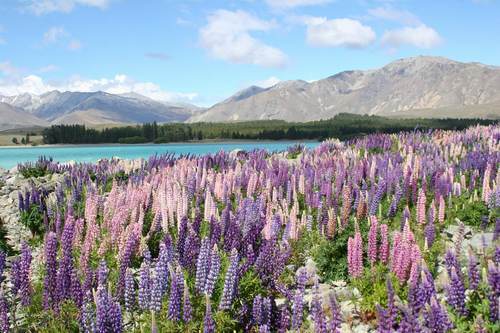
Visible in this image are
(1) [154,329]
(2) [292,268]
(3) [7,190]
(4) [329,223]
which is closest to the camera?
(1) [154,329]

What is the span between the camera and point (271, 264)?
8.44 metres

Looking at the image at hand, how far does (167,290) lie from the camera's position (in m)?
7.98

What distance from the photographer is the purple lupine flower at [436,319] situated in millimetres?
5952

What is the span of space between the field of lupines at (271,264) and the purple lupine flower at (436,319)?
0.5 inches

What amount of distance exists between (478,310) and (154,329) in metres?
4.22

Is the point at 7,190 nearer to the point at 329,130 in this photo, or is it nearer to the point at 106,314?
the point at 106,314

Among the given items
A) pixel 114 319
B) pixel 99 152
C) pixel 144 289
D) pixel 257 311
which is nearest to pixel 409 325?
pixel 257 311

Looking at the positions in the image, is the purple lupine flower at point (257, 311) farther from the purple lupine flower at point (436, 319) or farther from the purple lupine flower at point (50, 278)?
the purple lupine flower at point (50, 278)

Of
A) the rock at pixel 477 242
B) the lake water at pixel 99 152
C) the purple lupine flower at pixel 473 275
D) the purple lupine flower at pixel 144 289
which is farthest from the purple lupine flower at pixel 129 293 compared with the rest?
the lake water at pixel 99 152

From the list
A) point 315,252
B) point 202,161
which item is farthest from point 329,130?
point 315,252

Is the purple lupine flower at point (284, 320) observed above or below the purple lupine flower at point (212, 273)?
below

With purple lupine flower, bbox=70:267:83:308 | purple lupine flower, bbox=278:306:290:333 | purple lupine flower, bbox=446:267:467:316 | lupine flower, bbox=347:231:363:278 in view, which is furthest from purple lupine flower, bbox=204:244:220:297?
purple lupine flower, bbox=446:267:467:316

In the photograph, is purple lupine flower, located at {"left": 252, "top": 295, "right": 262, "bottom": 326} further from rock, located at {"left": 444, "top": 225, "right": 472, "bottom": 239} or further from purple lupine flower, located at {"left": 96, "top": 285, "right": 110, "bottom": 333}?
rock, located at {"left": 444, "top": 225, "right": 472, "bottom": 239}

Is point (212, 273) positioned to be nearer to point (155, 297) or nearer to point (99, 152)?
point (155, 297)
